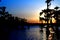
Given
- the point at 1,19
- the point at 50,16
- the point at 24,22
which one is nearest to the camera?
the point at 50,16

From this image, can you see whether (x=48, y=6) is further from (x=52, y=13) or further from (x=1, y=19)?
(x=1, y=19)

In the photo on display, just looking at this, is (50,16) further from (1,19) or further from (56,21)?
(1,19)

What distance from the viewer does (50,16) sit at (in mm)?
42938

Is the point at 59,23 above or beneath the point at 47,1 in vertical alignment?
beneath

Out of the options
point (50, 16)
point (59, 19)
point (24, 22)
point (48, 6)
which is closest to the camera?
point (48, 6)

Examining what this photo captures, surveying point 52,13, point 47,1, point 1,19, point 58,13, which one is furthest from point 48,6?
point 1,19

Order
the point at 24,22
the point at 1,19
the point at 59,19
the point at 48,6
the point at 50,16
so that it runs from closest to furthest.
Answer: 1. the point at 48,6
2. the point at 50,16
3. the point at 59,19
4. the point at 1,19
5. the point at 24,22

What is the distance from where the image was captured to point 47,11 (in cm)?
4075

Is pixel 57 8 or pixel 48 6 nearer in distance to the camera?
pixel 48 6

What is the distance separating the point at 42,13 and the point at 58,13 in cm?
440

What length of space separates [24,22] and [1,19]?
210 feet

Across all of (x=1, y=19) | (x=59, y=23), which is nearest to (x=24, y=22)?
(x=1, y=19)

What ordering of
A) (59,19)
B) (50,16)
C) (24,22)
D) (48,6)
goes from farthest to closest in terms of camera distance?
(24,22), (59,19), (50,16), (48,6)

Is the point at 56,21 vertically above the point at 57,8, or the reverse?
the point at 57,8
